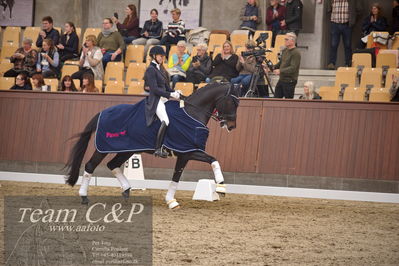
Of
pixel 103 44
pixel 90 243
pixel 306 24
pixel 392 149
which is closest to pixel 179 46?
pixel 103 44

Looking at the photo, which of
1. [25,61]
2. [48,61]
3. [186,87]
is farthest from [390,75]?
[25,61]

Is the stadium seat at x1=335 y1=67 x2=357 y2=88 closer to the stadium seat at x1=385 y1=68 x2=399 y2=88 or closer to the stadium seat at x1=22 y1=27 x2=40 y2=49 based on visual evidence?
the stadium seat at x1=385 y1=68 x2=399 y2=88

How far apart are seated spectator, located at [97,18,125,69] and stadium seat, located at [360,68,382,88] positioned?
4862mm

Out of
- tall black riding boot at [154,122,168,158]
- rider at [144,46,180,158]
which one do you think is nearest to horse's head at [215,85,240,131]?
rider at [144,46,180,158]

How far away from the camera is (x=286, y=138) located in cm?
1162

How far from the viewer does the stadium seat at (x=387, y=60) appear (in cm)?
1420

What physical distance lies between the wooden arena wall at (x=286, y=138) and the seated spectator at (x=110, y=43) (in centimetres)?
311

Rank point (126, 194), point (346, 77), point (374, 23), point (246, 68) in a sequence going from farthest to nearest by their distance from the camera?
point (374, 23), point (346, 77), point (246, 68), point (126, 194)

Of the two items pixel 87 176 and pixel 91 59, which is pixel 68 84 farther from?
pixel 87 176

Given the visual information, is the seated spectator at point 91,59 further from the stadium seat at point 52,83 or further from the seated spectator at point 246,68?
the seated spectator at point 246,68

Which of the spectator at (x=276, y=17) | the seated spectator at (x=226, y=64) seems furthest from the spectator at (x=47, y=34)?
the spectator at (x=276, y=17)

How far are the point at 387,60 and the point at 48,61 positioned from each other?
6.35 m

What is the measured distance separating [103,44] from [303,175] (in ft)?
20.2

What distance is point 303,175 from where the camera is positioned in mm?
11422
